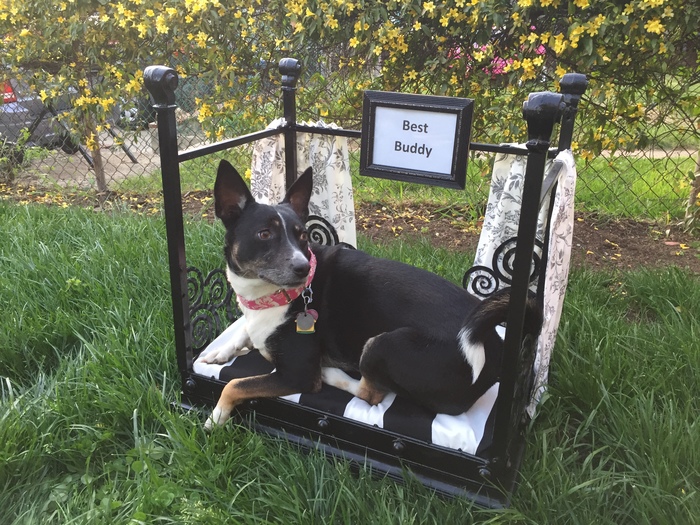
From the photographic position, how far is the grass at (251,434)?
70.7 inches

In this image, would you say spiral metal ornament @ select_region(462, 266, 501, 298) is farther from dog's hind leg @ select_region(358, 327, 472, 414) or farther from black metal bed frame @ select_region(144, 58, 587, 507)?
dog's hind leg @ select_region(358, 327, 472, 414)

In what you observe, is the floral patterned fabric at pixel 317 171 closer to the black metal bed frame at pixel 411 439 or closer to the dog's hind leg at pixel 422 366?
the black metal bed frame at pixel 411 439

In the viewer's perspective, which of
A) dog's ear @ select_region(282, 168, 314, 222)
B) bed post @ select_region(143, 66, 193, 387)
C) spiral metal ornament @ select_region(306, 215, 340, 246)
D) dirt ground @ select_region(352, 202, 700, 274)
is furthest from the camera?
dirt ground @ select_region(352, 202, 700, 274)

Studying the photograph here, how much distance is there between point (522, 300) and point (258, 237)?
35.7 inches

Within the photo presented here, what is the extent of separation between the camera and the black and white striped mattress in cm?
191

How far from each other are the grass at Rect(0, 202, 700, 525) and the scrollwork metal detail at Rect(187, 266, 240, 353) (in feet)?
0.59

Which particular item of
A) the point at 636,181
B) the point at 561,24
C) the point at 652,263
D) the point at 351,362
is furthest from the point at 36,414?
the point at 636,181

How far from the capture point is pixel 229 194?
2000 mm

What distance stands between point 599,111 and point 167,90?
277 cm

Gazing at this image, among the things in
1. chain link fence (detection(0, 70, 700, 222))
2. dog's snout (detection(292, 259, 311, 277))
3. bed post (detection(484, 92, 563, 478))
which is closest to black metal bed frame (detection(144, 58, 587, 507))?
bed post (detection(484, 92, 563, 478))

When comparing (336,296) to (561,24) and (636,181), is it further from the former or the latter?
(636,181)

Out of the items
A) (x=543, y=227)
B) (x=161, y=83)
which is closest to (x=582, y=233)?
(x=543, y=227)

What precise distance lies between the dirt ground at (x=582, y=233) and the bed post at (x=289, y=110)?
1457mm

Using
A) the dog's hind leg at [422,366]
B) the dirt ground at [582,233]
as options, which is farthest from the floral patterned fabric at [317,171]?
the dirt ground at [582,233]
